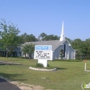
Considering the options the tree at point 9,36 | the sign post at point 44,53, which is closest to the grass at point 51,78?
the sign post at point 44,53

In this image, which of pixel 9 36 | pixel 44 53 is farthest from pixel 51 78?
pixel 9 36

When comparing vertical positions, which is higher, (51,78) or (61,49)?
(61,49)

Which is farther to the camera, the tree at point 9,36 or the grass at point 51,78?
the tree at point 9,36

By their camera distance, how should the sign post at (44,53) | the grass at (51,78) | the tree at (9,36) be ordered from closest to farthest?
the grass at (51,78)
the sign post at (44,53)
the tree at (9,36)

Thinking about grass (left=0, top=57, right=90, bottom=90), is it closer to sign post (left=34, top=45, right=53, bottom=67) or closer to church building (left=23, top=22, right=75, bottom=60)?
sign post (left=34, top=45, right=53, bottom=67)

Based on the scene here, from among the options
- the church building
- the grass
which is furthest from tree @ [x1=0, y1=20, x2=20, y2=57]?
the grass

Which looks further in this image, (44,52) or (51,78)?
(44,52)

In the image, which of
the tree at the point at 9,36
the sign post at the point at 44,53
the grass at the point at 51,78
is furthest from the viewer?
the tree at the point at 9,36

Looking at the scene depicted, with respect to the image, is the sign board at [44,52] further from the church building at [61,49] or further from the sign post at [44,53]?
the church building at [61,49]

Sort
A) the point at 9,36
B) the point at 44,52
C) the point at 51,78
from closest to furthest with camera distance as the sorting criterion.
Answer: the point at 51,78 → the point at 44,52 → the point at 9,36

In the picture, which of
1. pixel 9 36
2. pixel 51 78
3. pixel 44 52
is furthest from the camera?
pixel 9 36

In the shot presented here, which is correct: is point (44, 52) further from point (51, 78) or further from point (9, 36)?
point (9, 36)

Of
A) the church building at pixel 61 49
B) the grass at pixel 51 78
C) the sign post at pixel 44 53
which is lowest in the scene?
the grass at pixel 51 78

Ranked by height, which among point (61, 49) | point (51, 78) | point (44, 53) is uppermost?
point (61, 49)
